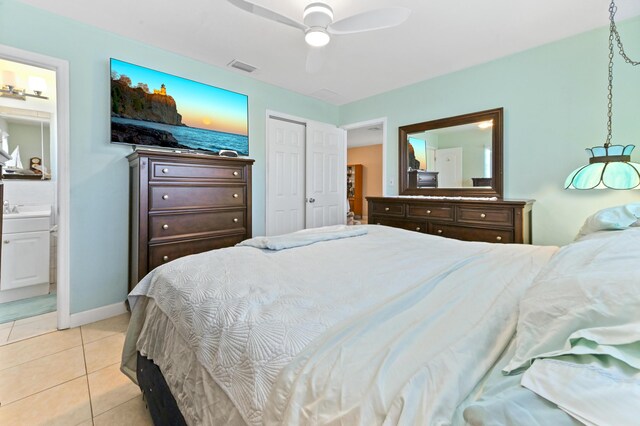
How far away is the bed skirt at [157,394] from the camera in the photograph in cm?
113

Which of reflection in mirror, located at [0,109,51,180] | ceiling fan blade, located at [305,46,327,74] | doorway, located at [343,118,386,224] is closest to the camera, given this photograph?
ceiling fan blade, located at [305,46,327,74]

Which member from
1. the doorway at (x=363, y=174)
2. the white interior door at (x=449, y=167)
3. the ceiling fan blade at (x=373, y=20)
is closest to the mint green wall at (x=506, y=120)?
the white interior door at (x=449, y=167)

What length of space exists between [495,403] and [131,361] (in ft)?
5.88

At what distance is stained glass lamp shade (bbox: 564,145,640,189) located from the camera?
211 cm

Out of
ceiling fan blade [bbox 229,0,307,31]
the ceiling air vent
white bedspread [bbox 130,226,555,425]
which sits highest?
the ceiling air vent

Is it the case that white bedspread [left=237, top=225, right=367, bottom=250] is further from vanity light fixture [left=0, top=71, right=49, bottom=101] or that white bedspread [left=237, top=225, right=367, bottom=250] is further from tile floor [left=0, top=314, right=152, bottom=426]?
vanity light fixture [left=0, top=71, right=49, bottom=101]

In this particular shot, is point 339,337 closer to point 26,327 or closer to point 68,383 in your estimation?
point 68,383

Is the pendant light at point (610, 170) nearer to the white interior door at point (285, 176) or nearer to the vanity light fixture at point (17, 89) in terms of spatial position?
the white interior door at point (285, 176)

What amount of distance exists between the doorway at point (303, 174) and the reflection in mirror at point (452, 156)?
128cm

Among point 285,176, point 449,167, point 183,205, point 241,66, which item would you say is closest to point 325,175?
point 285,176

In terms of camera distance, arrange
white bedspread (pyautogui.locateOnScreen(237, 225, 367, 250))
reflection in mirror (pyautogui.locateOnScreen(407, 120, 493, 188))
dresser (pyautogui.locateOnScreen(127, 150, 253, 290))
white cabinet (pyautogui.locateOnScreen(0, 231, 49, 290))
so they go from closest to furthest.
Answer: white bedspread (pyautogui.locateOnScreen(237, 225, 367, 250)) < dresser (pyautogui.locateOnScreen(127, 150, 253, 290)) < white cabinet (pyautogui.locateOnScreen(0, 231, 49, 290)) < reflection in mirror (pyautogui.locateOnScreen(407, 120, 493, 188))

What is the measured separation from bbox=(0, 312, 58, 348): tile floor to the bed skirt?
167cm

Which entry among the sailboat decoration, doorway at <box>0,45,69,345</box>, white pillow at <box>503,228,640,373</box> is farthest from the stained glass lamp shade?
the sailboat decoration

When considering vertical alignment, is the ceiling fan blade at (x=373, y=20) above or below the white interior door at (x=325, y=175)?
above
